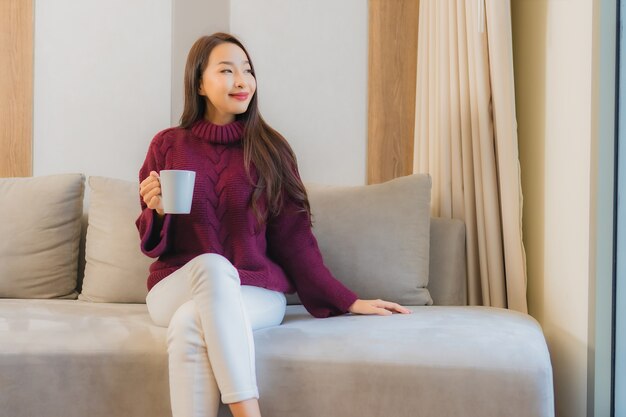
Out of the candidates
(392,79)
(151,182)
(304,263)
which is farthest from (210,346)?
(392,79)

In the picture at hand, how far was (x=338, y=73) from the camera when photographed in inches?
106

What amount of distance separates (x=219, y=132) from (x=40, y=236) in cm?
78

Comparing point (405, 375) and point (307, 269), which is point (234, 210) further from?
point (405, 375)

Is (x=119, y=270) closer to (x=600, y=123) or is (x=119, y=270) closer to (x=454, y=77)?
(x=454, y=77)

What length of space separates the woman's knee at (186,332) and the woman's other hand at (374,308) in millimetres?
524

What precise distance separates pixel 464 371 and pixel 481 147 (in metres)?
1.01

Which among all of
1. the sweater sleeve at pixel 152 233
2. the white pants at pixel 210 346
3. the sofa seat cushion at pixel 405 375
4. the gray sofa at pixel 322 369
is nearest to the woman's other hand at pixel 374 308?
the gray sofa at pixel 322 369

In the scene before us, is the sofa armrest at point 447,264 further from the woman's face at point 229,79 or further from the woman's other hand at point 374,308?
the woman's face at point 229,79

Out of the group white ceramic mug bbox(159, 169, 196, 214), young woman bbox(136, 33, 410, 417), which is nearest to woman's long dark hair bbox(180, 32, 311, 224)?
young woman bbox(136, 33, 410, 417)

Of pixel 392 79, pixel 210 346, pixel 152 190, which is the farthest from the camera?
pixel 392 79

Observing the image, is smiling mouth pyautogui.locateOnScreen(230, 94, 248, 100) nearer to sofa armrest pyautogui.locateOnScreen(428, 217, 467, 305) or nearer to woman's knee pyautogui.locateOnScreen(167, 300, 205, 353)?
woman's knee pyautogui.locateOnScreen(167, 300, 205, 353)

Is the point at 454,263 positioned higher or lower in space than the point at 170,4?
lower

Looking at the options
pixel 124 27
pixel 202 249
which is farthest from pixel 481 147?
pixel 124 27

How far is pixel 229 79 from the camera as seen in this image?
1.93 metres
